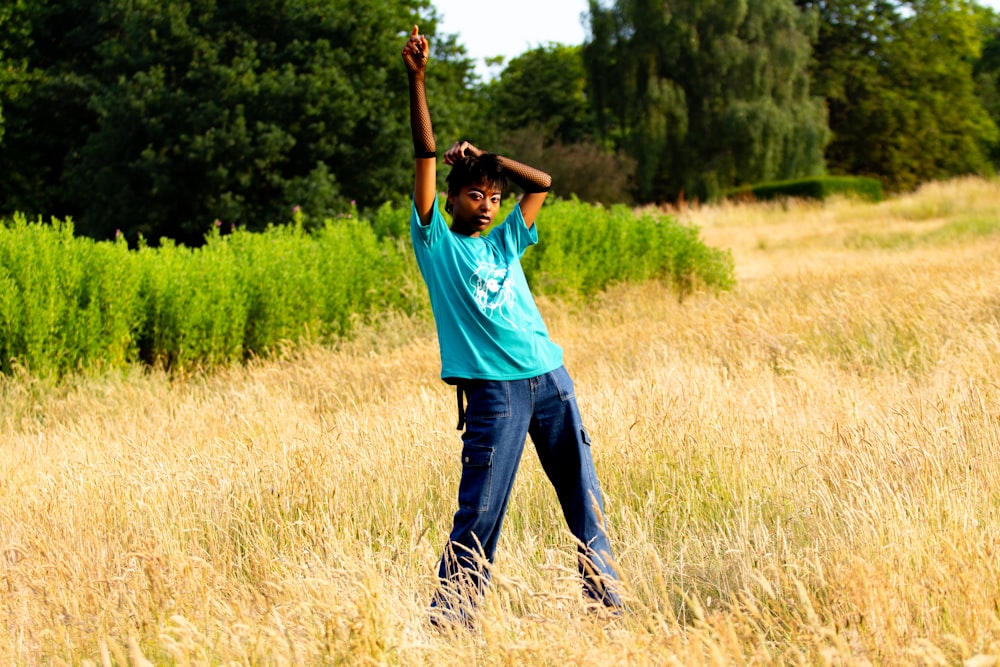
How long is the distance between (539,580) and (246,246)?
732 centimetres

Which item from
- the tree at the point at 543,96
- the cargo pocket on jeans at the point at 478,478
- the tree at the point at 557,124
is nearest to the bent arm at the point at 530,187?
the cargo pocket on jeans at the point at 478,478

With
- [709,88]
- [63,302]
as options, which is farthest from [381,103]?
[709,88]

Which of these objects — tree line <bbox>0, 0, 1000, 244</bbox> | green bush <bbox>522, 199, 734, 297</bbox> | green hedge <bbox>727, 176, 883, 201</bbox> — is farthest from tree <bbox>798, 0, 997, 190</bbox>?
green bush <bbox>522, 199, 734, 297</bbox>

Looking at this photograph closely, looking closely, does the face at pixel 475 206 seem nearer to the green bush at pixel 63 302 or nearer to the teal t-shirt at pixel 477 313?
the teal t-shirt at pixel 477 313

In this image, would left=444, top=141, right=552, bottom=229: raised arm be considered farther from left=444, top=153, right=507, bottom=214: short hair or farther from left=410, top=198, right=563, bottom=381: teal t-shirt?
left=410, top=198, right=563, bottom=381: teal t-shirt

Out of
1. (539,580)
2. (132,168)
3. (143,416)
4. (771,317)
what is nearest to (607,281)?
(771,317)

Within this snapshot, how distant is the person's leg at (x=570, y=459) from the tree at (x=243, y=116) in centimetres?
2026

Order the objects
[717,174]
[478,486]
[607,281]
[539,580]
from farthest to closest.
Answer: [717,174]
[607,281]
[539,580]
[478,486]

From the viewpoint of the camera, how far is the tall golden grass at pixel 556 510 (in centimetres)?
261

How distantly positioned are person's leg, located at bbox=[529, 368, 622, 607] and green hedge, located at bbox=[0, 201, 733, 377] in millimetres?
5671

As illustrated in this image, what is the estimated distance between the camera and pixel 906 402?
16.1ft

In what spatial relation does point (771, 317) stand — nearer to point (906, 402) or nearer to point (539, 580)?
point (906, 402)

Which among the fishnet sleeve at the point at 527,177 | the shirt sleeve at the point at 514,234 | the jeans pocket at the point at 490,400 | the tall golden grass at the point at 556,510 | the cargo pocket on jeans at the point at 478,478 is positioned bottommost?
the tall golden grass at the point at 556,510

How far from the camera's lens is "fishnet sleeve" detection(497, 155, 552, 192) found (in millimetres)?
3305
